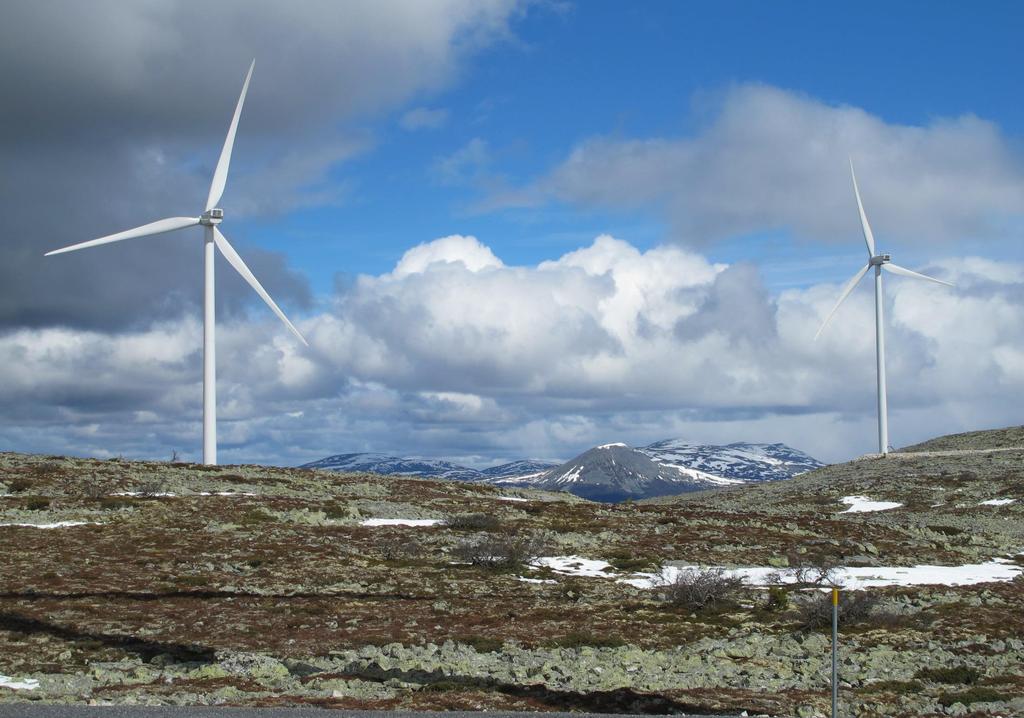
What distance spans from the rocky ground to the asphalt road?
1.36 m

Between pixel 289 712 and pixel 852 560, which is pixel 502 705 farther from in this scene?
pixel 852 560

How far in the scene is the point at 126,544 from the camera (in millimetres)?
44312

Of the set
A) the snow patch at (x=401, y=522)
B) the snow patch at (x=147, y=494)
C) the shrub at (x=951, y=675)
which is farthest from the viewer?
the snow patch at (x=147, y=494)

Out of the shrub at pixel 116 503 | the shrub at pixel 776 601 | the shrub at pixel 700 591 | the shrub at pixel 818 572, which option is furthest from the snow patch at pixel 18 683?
the shrub at pixel 116 503

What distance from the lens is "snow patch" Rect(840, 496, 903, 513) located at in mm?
83938

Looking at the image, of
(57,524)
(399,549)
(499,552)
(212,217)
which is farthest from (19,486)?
(499,552)

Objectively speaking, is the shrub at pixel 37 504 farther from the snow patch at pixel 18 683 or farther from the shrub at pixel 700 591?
the shrub at pixel 700 591

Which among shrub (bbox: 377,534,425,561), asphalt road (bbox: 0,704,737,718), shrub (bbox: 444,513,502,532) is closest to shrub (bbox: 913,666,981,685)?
asphalt road (bbox: 0,704,737,718)

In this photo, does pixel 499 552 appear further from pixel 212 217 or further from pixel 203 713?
pixel 212 217

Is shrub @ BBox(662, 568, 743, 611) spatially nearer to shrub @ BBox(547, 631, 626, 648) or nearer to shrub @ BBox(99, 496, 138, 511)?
shrub @ BBox(547, 631, 626, 648)

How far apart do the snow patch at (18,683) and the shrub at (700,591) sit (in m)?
21.3

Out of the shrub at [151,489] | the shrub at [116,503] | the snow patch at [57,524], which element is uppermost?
the shrub at [151,489]

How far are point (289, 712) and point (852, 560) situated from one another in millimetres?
35919

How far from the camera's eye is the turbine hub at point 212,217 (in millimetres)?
76938
